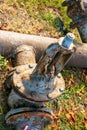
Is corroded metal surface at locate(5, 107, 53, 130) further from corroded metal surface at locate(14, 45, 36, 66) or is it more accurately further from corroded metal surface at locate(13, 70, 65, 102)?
corroded metal surface at locate(14, 45, 36, 66)

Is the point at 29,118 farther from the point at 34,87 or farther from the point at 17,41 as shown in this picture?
the point at 17,41

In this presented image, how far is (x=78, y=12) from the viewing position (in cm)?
456

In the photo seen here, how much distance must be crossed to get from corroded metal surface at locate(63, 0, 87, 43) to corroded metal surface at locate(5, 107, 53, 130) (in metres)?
1.59

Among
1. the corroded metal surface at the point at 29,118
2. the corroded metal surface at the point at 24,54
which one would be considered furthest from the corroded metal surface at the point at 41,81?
the corroded metal surface at the point at 24,54

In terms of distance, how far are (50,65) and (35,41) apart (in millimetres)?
1240

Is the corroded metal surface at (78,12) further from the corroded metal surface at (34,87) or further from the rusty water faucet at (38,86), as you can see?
the corroded metal surface at (34,87)

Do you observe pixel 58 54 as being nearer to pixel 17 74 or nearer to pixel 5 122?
pixel 17 74

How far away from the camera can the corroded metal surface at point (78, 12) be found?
449cm

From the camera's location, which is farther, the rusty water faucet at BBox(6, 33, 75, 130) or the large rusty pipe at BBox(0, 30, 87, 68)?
the large rusty pipe at BBox(0, 30, 87, 68)

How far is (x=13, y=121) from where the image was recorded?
3.73 m

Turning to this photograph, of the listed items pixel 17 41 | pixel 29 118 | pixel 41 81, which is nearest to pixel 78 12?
pixel 17 41

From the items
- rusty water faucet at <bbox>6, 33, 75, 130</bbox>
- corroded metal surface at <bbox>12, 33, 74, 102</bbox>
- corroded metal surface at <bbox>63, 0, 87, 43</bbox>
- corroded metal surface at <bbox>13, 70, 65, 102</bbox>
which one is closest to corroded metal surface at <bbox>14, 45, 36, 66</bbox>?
rusty water faucet at <bbox>6, 33, 75, 130</bbox>

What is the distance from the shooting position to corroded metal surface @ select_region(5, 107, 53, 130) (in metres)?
3.58

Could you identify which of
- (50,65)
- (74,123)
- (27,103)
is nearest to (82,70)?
(74,123)
